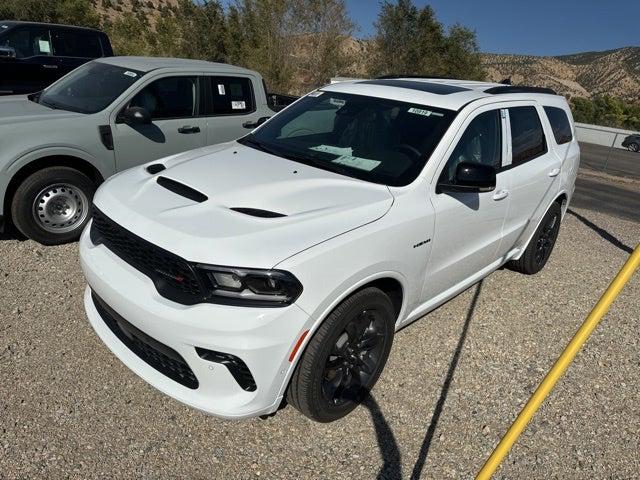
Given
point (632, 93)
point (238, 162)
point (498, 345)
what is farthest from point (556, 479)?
point (632, 93)

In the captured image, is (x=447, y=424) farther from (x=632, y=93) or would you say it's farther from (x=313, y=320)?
(x=632, y=93)

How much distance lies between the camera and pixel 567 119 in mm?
4961

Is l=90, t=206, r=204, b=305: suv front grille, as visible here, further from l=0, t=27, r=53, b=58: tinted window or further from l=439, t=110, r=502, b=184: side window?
l=0, t=27, r=53, b=58: tinted window

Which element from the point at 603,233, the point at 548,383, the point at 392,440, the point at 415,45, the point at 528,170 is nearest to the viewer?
the point at 548,383

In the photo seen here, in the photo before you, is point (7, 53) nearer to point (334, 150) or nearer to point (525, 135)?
point (334, 150)

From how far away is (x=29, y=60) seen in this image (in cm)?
870

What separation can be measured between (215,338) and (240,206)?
2.50 feet

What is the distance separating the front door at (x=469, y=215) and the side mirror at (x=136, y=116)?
3082 millimetres

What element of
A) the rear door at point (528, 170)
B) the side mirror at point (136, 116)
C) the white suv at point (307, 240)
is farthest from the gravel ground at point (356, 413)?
the side mirror at point (136, 116)

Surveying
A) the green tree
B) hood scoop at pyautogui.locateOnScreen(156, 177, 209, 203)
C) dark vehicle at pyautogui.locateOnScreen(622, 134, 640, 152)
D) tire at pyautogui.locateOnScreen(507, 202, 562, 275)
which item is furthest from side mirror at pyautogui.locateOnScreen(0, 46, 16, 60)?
dark vehicle at pyautogui.locateOnScreen(622, 134, 640, 152)

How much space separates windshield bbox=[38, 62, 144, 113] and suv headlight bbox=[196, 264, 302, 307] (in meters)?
3.38

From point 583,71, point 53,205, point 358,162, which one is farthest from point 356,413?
point 583,71

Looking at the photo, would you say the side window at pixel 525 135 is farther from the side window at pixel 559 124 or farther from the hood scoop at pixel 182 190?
the hood scoop at pixel 182 190

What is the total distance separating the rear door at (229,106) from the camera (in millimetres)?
5484
